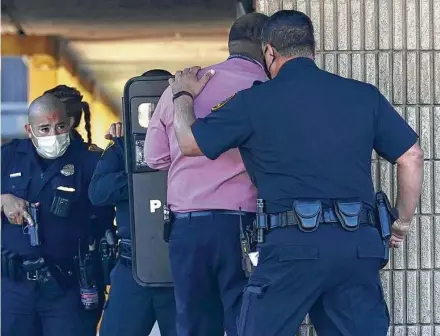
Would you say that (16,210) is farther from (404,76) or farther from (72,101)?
(404,76)

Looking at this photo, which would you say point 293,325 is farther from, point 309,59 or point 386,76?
point 386,76

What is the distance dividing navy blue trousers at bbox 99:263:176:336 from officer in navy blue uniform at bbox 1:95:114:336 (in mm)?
349

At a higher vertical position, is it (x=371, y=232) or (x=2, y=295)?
(x=371, y=232)

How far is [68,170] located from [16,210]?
342 mm

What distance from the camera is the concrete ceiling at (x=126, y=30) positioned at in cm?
620

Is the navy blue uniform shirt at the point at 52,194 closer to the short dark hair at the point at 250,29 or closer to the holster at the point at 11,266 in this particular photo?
the holster at the point at 11,266

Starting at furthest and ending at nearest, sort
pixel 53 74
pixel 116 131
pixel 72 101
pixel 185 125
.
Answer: pixel 53 74, pixel 72 101, pixel 116 131, pixel 185 125

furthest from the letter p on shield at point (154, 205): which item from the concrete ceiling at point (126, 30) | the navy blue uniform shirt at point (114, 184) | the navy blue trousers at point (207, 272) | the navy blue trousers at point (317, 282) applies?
the concrete ceiling at point (126, 30)

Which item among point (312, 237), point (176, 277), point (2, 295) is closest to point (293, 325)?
point (312, 237)

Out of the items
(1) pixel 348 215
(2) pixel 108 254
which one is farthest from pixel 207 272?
(2) pixel 108 254

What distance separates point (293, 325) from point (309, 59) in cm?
96

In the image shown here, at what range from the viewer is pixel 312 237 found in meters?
3.33

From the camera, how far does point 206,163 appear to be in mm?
3729

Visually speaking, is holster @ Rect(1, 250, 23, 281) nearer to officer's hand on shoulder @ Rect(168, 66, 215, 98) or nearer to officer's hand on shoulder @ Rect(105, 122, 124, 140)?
officer's hand on shoulder @ Rect(105, 122, 124, 140)
